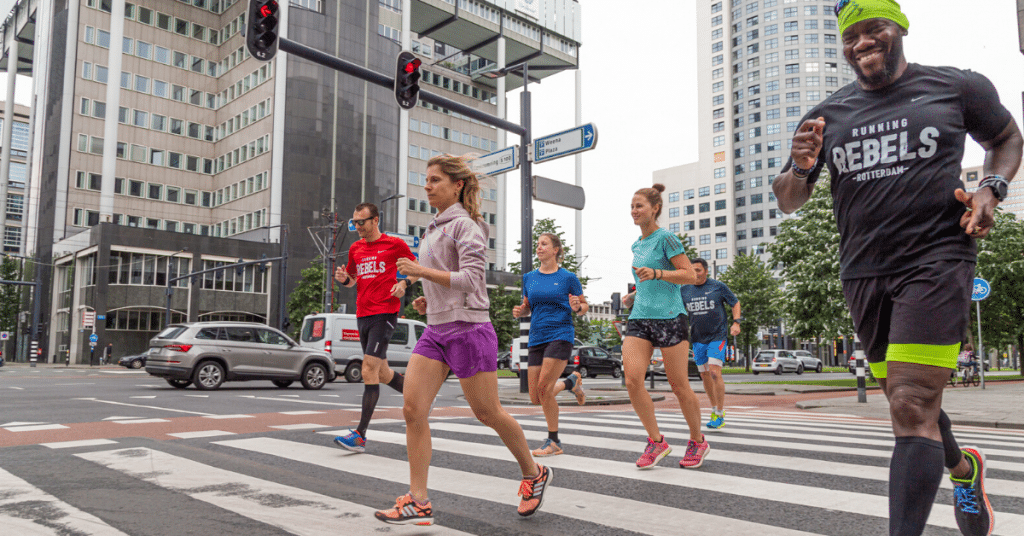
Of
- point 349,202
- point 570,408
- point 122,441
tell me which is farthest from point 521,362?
point 349,202

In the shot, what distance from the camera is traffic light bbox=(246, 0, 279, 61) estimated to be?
9.89 meters

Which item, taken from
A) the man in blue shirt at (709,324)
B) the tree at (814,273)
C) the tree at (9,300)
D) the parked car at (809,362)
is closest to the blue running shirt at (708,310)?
the man in blue shirt at (709,324)

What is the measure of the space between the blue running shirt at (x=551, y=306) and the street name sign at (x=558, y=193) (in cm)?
654

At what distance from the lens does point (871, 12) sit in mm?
2881

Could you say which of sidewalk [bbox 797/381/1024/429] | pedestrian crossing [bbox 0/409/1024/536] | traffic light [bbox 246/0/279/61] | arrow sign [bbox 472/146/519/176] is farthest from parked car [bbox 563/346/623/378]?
pedestrian crossing [bbox 0/409/1024/536]

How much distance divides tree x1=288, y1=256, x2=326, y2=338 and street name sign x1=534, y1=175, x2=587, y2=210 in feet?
109

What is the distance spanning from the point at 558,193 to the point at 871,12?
10.8 metres

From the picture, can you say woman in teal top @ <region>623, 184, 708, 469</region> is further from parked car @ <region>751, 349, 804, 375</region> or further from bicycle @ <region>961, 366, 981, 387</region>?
parked car @ <region>751, 349, 804, 375</region>

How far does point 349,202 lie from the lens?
57.6 m

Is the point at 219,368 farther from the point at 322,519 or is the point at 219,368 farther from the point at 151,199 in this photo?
the point at 151,199

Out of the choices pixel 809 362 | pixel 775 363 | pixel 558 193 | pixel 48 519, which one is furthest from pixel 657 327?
pixel 809 362

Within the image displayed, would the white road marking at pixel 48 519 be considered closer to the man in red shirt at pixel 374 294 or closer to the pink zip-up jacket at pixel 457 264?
the pink zip-up jacket at pixel 457 264

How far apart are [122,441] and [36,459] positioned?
1.01m

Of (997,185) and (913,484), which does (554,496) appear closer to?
(913,484)
